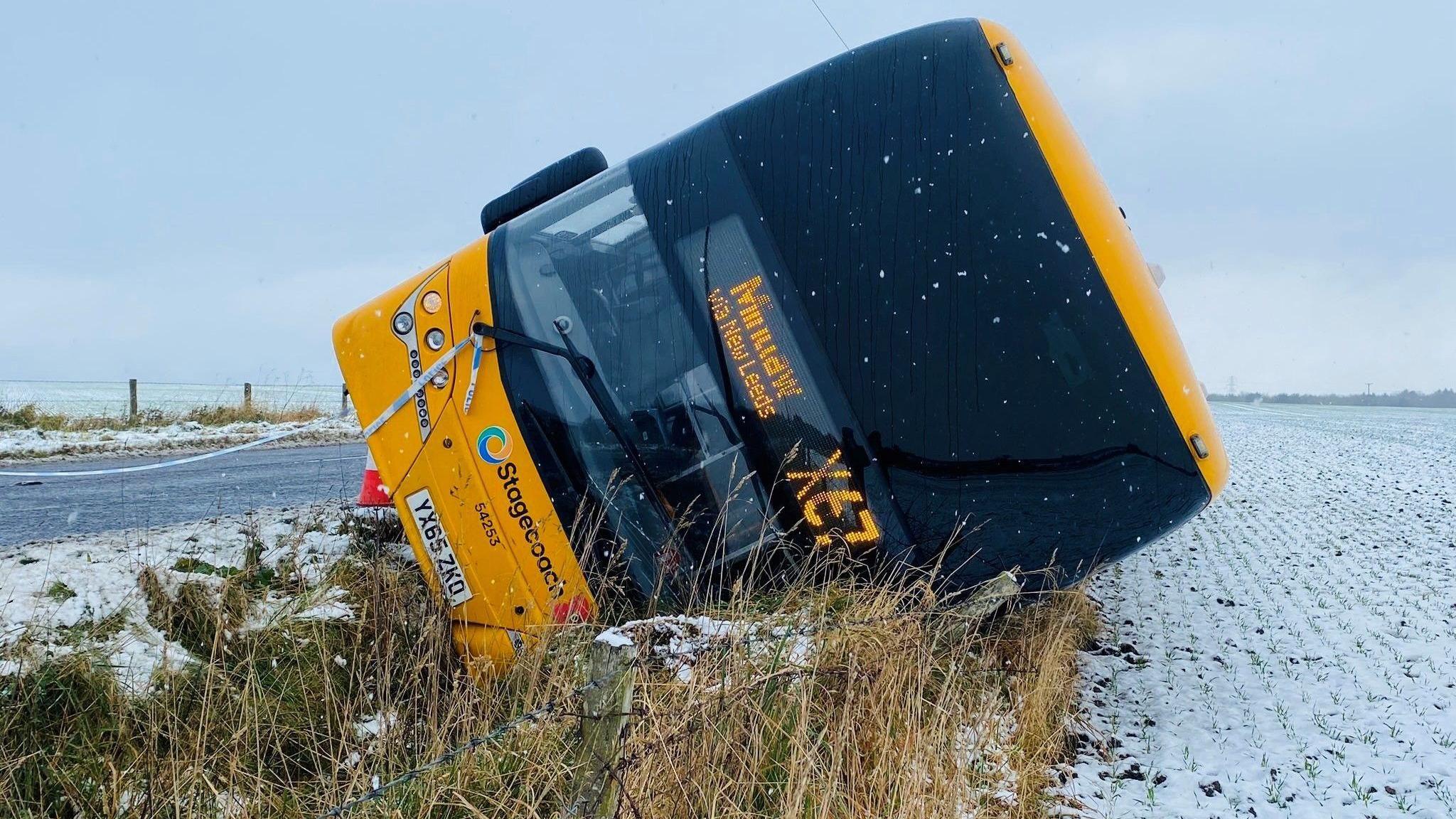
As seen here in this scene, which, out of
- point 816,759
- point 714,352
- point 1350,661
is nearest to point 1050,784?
point 816,759

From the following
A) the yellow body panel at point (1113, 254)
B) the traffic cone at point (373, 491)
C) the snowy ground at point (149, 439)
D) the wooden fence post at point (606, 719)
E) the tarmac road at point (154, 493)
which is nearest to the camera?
the wooden fence post at point (606, 719)

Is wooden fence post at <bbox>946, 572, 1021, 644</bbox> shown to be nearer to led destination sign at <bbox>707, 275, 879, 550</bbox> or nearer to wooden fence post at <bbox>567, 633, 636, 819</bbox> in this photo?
led destination sign at <bbox>707, 275, 879, 550</bbox>

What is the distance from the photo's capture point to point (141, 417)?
49.8ft

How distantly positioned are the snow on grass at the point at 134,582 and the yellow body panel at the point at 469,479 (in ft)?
2.09

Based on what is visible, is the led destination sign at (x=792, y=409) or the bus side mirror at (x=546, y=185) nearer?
the led destination sign at (x=792, y=409)

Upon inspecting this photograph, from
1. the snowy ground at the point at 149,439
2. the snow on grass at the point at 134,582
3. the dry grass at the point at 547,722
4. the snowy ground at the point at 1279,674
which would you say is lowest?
the snowy ground at the point at 1279,674

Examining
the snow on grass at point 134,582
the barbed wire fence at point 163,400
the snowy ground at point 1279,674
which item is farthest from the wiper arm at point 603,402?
the barbed wire fence at point 163,400

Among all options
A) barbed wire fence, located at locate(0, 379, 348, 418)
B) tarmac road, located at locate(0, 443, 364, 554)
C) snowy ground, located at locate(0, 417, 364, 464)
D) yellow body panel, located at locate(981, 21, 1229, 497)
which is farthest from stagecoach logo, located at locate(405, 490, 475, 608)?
Result: barbed wire fence, located at locate(0, 379, 348, 418)

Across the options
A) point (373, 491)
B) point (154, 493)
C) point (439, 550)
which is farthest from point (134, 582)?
point (154, 493)

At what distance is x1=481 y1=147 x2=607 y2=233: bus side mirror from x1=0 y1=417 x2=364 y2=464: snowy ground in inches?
202

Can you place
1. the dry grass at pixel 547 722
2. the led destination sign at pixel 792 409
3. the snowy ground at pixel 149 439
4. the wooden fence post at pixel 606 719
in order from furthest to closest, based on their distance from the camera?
the snowy ground at pixel 149 439, the led destination sign at pixel 792 409, the dry grass at pixel 547 722, the wooden fence post at pixel 606 719

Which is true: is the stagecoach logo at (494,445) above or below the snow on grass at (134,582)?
above

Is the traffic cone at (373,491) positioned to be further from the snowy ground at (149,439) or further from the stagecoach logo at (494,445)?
the snowy ground at (149,439)

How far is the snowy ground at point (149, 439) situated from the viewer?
404 inches
